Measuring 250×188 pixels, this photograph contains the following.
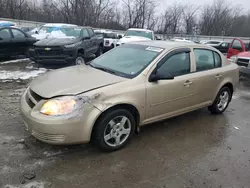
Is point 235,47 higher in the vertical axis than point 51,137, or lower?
higher

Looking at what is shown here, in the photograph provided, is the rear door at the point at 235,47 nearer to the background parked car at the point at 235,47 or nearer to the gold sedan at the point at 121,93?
the background parked car at the point at 235,47

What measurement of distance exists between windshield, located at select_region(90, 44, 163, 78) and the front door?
25cm

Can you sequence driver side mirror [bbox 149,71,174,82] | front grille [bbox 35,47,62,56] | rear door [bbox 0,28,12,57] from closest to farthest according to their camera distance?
driver side mirror [bbox 149,71,174,82] < front grille [bbox 35,47,62,56] < rear door [bbox 0,28,12,57]

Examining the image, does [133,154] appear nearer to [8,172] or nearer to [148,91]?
[148,91]

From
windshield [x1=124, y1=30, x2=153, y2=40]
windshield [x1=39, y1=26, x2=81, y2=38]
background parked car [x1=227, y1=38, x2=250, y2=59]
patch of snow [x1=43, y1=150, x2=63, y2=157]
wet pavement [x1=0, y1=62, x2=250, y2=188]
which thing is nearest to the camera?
wet pavement [x1=0, y1=62, x2=250, y2=188]

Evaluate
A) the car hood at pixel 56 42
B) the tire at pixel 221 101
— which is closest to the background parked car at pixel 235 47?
the tire at pixel 221 101

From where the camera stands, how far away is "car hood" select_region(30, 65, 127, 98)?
3057 millimetres

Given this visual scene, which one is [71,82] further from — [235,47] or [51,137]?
[235,47]

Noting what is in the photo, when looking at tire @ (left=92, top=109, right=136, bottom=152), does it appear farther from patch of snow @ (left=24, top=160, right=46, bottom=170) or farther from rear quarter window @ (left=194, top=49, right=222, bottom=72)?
rear quarter window @ (left=194, top=49, right=222, bottom=72)

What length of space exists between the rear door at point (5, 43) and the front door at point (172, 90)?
26.1 feet

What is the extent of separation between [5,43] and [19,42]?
2.29 feet

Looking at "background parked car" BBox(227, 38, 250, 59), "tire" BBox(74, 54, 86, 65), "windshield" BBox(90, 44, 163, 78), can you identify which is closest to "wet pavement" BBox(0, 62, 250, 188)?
"windshield" BBox(90, 44, 163, 78)

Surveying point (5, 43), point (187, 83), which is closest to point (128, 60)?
point (187, 83)

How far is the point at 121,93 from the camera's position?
321 centimetres
